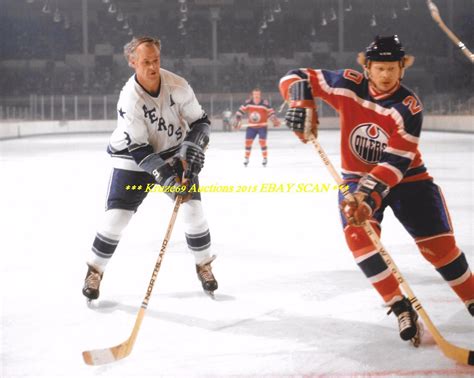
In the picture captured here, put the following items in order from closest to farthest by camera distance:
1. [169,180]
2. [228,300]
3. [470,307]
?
[470,307] → [169,180] → [228,300]

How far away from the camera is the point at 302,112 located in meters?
2.49

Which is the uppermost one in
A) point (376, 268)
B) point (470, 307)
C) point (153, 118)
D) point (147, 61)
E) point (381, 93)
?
point (147, 61)

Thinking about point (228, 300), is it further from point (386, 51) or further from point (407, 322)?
point (386, 51)

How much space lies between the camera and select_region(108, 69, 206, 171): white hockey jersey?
116 inches

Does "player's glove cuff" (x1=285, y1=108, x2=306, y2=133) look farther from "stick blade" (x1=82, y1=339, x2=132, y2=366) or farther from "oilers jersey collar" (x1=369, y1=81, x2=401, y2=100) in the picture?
"stick blade" (x1=82, y1=339, x2=132, y2=366)

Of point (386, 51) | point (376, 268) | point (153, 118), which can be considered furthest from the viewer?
point (153, 118)

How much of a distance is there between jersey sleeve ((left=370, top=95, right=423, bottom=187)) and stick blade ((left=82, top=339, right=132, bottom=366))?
107 centimetres

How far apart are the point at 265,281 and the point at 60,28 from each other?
26.6 m

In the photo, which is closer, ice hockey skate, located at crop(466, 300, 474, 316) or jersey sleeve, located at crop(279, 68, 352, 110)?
jersey sleeve, located at crop(279, 68, 352, 110)

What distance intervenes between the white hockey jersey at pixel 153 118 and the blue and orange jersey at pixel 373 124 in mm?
640

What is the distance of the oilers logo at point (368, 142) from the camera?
2516mm

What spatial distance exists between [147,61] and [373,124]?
1.02 metres

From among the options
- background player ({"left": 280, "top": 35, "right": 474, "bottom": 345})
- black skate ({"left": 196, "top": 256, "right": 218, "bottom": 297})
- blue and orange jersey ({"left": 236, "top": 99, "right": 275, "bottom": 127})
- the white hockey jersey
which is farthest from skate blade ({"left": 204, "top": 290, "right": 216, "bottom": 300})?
blue and orange jersey ({"left": 236, "top": 99, "right": 275, "bottom": 127})

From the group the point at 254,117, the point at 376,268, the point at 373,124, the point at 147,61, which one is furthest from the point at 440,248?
the point at 254,117
